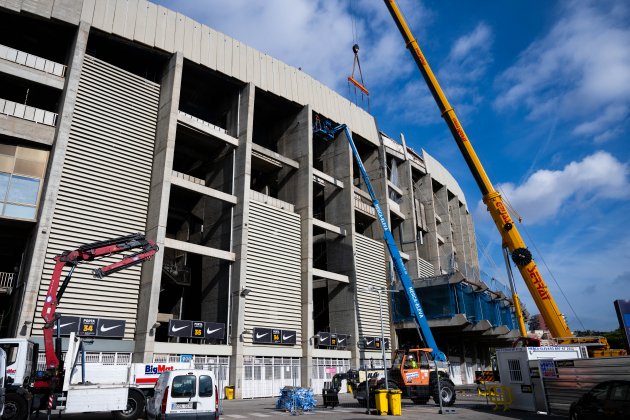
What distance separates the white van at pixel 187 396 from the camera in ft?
38.6

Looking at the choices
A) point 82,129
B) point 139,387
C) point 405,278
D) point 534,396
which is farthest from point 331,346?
point 82,129

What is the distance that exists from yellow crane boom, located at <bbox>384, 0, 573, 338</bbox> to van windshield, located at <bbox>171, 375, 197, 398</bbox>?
2012 cm

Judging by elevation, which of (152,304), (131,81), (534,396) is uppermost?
(131,81)

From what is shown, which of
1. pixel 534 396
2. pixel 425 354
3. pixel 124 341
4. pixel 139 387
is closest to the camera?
pixel 139 387

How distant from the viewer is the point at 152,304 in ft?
82.3

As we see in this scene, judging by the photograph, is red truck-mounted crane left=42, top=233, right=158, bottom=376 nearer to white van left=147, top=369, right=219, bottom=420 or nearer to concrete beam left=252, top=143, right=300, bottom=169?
white van left=147, top=369, right=219, bottom=420

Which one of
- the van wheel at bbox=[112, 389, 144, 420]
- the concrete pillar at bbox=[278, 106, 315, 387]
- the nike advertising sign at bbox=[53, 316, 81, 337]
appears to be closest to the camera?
the van wheel at bbox=[112, 389, 144, 420]

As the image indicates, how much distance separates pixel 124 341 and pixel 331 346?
55.8 feet

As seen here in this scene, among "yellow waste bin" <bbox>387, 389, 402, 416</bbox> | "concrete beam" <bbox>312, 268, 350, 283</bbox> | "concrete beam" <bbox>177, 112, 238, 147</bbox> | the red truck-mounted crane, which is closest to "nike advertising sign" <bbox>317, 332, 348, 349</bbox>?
"concrete beam" <bbox>312, 268, 350, 283</bbox>

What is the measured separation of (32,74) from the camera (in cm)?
2547

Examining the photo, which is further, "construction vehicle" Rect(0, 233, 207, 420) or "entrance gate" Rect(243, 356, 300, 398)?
"entrance gate" Rect(243, 356, 300, 398)

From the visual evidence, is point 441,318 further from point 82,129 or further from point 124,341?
point 82,129

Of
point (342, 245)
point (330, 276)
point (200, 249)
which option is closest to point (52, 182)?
point (200, 249)

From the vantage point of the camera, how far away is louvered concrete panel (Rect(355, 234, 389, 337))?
39656 mm
